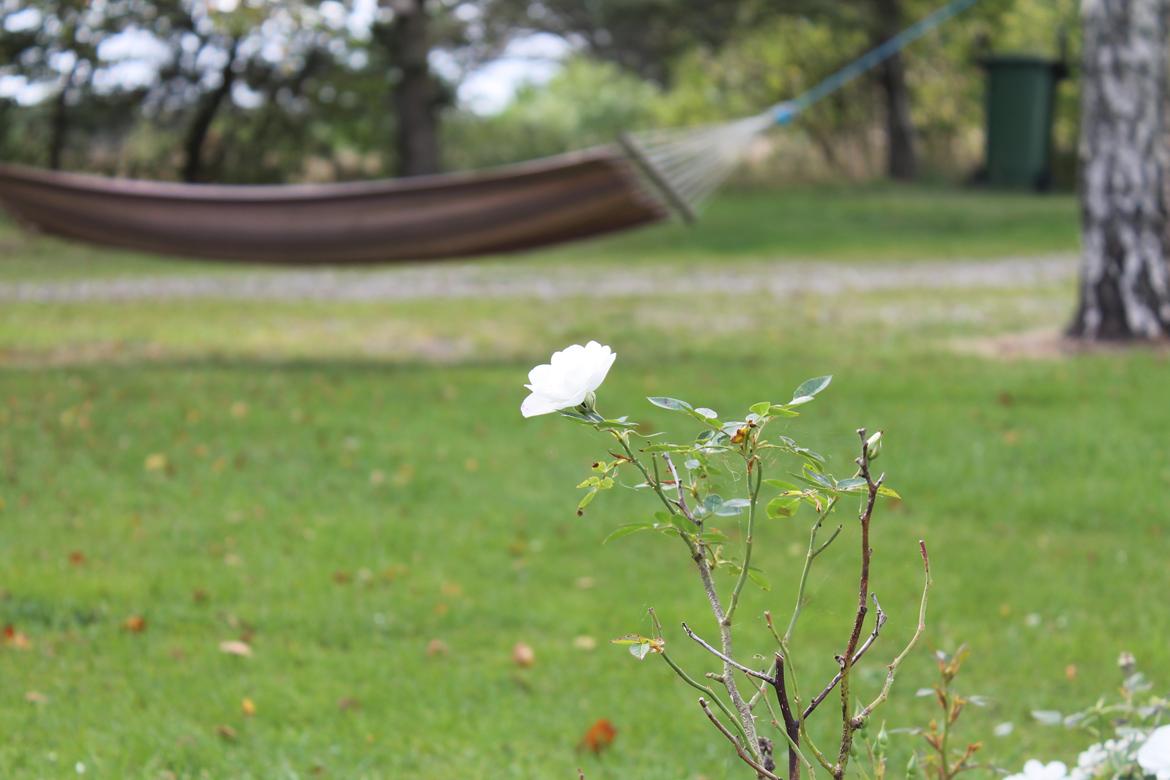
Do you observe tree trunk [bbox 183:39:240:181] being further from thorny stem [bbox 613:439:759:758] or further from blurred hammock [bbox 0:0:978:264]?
thorny stem [bbox 613:439:759:758]

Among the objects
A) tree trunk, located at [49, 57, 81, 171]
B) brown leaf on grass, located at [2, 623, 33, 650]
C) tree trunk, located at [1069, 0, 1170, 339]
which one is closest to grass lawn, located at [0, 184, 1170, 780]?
brown leaf on grass, located at [2, 623, 33, 650]

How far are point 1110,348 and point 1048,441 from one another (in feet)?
5.50

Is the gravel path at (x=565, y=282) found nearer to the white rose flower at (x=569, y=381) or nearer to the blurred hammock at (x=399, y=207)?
the blurred hammock at (x=399, y=207)

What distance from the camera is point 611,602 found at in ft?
9.32

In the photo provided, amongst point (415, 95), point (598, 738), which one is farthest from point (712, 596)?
point (415, 95)

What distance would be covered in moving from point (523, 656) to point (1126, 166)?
4031mm

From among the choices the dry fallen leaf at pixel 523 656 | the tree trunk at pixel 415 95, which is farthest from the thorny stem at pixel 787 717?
the tree trunk at pixel 415 95

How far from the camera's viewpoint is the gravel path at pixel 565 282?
8.78m

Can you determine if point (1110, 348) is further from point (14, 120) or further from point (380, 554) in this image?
point (14, 120)

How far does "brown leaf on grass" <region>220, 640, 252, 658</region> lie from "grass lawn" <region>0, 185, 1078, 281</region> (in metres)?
7.50

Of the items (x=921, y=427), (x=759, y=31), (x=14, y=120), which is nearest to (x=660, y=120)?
(x=759, y=31)

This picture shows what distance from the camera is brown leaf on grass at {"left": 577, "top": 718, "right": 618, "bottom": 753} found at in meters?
2.14

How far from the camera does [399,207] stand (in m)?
5.37

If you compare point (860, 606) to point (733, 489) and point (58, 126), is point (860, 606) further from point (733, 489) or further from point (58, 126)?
point (58, 126)
